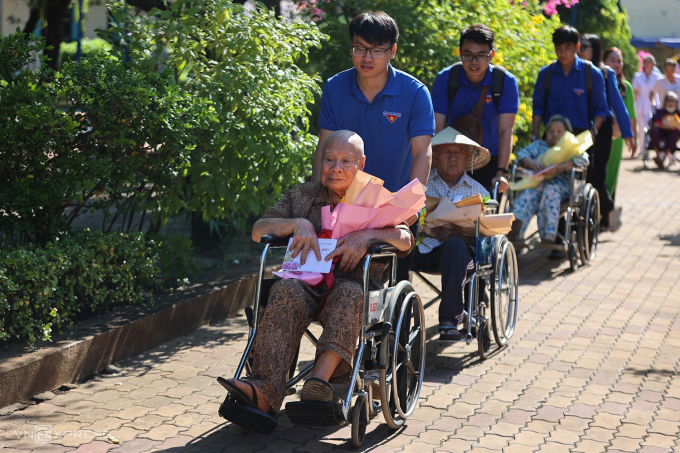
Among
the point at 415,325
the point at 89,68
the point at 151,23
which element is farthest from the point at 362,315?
the point at 151,23

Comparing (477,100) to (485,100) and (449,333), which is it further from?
(449,333)

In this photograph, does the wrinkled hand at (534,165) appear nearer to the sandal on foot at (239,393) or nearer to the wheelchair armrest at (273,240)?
the wheelchair armrest at (273,240)

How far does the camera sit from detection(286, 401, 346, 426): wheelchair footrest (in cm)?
365

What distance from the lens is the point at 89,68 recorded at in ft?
16.9

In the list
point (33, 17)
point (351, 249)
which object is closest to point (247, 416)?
point (351, 249)

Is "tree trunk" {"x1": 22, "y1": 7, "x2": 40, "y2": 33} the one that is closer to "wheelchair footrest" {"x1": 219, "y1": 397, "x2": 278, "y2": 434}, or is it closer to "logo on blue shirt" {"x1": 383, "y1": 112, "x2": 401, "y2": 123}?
"logo on blue shirt" {"x1": 383, "y1": 112, "x2": 401, "y2": 123}

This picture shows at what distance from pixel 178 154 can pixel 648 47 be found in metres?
24.8

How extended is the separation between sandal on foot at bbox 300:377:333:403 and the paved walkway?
15.2 inches

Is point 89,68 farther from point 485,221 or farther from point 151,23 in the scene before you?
point 485,221

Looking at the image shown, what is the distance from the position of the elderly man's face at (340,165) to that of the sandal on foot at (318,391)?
100 centimetres

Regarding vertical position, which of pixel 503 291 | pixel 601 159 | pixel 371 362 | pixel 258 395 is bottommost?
pixel 258 395

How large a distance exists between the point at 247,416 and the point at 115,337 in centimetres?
170

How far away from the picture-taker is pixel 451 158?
559 centimetres

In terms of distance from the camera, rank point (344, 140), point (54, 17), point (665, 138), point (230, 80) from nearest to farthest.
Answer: point (344, 140) → point (230, 80) → point (54, 17) → point (665, 138)
